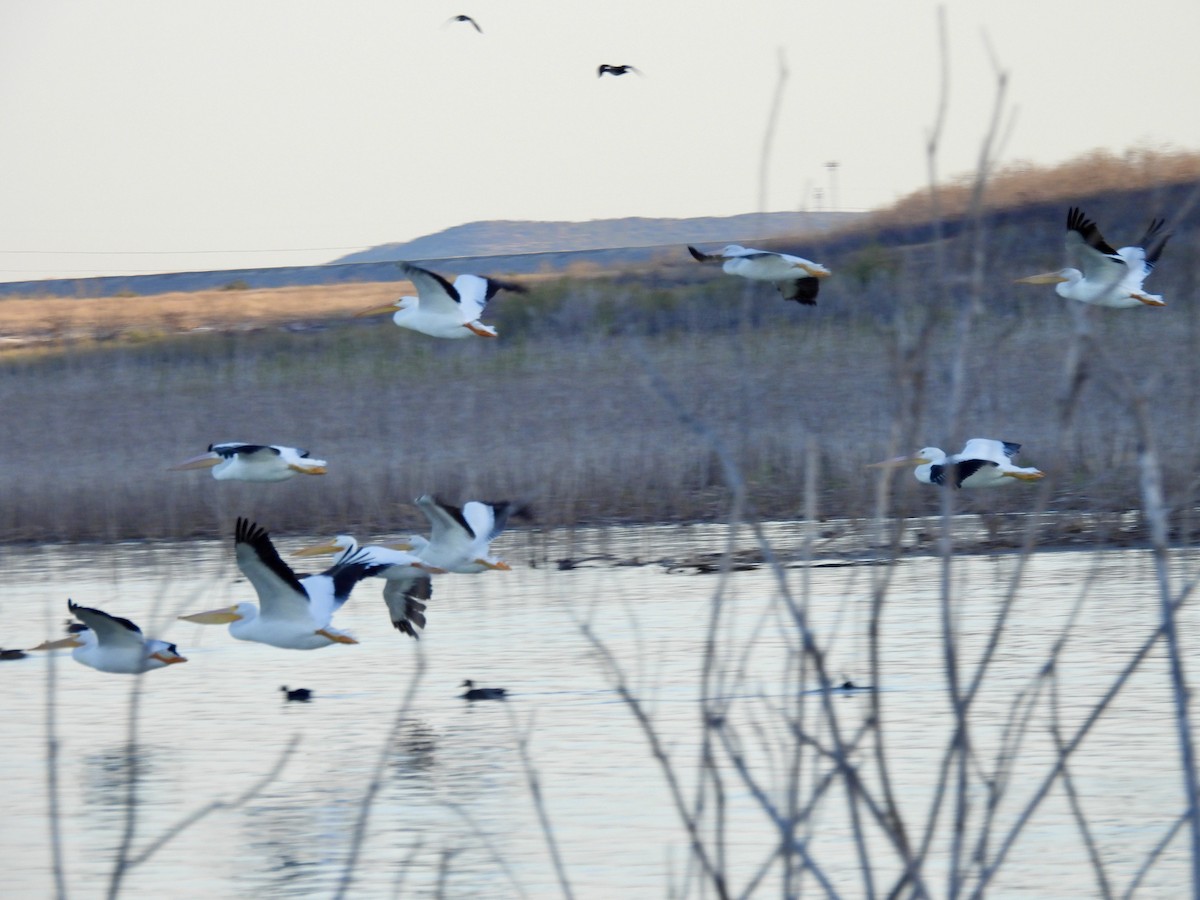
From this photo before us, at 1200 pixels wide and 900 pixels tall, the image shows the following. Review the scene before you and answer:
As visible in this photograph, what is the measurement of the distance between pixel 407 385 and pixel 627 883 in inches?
641

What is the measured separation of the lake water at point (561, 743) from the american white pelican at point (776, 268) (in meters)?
1.71

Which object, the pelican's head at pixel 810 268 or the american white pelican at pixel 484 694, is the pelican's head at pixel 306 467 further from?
the pelican's head at pixel 810 268

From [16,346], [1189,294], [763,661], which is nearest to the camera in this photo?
[1189,294]

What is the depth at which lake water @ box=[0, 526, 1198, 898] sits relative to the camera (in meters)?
5.25

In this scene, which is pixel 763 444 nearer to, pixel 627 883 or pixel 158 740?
pixel 158 740

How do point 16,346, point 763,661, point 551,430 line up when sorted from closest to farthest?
point 763,661 < point 551,430 < point 16,346

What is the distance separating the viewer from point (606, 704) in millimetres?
7602

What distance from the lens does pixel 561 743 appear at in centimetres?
692

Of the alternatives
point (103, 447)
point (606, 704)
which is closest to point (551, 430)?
point (103, 447)

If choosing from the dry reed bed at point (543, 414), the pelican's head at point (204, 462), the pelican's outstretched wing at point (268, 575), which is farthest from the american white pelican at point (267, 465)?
the dry reed bed at point (543, 414)

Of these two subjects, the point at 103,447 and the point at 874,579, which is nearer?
the point at 874,579

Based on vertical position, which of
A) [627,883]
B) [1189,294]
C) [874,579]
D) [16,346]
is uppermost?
[16,346]

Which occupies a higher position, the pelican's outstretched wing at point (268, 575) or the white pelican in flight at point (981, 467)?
the white pelican in flight at point (981, 467)

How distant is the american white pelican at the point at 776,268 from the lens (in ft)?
27.6
